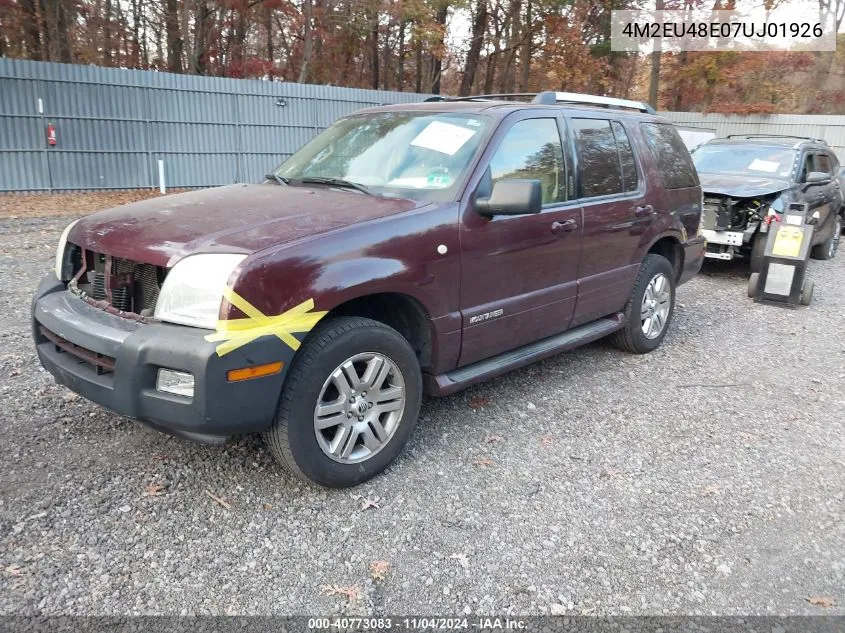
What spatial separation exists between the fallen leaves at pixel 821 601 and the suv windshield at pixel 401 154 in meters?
2.46

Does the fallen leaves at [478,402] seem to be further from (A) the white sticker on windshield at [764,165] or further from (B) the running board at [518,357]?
(A) the white sticker on windshield at [764,165]

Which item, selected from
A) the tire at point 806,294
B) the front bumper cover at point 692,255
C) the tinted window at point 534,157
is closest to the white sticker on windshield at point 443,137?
the tinted window at point 534,157

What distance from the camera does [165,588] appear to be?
8.43 ft

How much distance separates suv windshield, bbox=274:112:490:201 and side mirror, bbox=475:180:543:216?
25cm

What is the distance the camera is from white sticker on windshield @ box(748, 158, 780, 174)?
9.15 metres

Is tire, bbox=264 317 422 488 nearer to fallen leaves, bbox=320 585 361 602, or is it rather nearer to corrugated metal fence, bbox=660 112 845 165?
fallen leaves, bbox=320 585 361 602

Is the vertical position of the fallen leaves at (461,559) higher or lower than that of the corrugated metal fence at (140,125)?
lower

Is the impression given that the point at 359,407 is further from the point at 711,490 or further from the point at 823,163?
the point at 823,163

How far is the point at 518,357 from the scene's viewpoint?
4125 mm

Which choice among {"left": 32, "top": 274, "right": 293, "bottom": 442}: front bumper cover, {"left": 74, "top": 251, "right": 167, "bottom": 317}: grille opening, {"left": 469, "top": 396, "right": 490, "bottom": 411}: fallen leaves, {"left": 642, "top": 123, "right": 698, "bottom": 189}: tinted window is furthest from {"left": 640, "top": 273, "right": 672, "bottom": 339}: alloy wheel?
{"left": 74, "top": 251, "right": 167, "bottom": 317}: grille opening

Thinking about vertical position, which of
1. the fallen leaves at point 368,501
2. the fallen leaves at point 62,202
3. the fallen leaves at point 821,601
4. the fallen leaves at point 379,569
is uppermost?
the fallen leaves at point 62,202

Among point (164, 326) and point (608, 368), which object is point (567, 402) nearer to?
point (608, 368)

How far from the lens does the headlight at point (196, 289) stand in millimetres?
2740

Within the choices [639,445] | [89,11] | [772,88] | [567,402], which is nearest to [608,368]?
[567,402]
